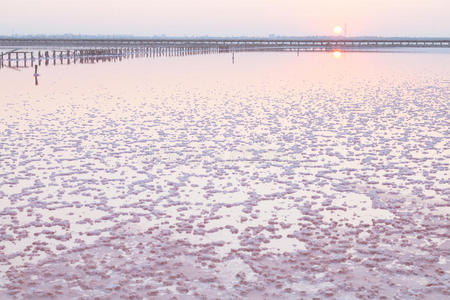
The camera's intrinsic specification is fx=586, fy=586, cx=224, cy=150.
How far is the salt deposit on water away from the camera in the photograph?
6.89 metres

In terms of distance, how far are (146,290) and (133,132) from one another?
11.9 metres

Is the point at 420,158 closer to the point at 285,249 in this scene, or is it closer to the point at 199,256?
the point at 285,249

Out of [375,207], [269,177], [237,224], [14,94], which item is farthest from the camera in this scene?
[14,94]

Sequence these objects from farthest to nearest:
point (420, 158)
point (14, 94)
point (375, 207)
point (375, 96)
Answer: point (375, 96) < point (14, 94) < point (420, 158) < point (375, 207)

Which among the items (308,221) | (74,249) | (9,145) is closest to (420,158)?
(308,221)

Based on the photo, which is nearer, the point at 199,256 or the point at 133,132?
the point at 199,256

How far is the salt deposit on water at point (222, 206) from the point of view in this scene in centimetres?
689

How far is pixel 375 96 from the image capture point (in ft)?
104

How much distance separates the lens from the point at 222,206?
10.0 meters

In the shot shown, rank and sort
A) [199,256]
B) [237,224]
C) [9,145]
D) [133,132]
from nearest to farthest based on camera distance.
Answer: [199,256]
[237,224]
[9,145]
[133,132]

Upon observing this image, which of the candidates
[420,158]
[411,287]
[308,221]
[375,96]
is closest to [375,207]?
[308,221]

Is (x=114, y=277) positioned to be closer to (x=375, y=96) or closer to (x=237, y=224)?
(x=237, y=224)

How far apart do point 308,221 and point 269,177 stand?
10.2 feet

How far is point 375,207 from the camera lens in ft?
32.9
